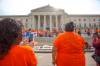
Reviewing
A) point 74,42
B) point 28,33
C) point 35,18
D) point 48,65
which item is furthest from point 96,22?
point 74,42

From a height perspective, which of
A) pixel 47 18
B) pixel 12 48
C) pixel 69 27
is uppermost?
pixel 47 18

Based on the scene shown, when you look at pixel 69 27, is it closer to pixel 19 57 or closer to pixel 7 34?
pixel 19 57

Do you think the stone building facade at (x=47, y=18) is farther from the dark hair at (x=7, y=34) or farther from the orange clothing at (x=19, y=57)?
the dark hair at (x=7, y=34)

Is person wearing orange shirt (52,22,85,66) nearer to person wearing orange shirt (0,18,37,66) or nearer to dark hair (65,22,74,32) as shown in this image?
dark hair (65,22,74,32)

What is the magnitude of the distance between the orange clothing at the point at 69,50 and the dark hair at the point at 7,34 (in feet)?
11.1

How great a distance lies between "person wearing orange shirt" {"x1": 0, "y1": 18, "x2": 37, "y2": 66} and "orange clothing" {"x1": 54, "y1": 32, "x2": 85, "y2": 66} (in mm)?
3103

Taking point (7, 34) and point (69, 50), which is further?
point (69, 50)

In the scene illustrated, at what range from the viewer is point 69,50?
7.61 m

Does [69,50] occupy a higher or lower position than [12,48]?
lower

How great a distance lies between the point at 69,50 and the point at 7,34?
11.6 feet

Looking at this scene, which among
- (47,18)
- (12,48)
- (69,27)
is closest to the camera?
(12,48)

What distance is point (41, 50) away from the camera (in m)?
29.9

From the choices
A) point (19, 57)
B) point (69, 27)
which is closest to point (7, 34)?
point (19, 57)

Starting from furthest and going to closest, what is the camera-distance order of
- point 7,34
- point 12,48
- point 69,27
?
point 69,27
point 12,48
point 7,34
